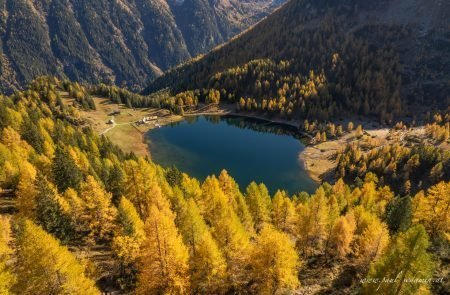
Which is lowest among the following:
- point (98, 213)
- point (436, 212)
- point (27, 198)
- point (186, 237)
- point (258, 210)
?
point (436, 212)

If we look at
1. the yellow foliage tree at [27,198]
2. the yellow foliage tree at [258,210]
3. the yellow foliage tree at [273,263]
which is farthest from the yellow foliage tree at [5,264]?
the yellow foliage tree at [258,210]

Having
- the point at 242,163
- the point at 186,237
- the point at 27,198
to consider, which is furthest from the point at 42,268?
the point at 242,163

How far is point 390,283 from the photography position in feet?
108

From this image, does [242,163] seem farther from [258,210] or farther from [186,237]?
[186,237]

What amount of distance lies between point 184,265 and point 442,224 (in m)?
52.8

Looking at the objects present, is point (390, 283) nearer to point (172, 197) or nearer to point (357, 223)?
point (357, 223)

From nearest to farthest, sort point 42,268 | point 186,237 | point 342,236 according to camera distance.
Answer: point 42,268
point 186,237
point 342,236

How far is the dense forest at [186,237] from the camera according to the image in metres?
37.4

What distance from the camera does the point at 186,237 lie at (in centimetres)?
5431

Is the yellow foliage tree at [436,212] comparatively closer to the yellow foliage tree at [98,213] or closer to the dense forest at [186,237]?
the dense forest at [186,237]

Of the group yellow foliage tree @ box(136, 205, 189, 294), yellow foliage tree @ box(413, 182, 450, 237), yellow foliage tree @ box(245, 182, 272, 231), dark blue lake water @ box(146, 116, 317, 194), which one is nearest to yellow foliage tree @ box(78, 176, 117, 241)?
yellow foliage tree @ box(136, 205, 189, 294)

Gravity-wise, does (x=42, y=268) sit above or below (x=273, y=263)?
above

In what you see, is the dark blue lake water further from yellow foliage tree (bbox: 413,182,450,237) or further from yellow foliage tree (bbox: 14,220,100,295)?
yellow foliage tree (bbox: 14,220,100,295)

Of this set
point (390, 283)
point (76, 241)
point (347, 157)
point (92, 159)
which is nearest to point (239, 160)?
point (347, 157)
